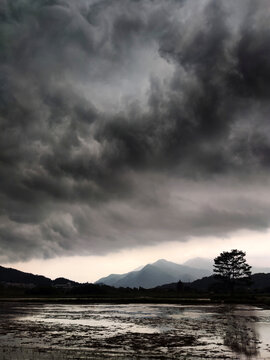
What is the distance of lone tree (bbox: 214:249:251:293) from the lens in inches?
4200

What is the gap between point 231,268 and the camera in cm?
10838

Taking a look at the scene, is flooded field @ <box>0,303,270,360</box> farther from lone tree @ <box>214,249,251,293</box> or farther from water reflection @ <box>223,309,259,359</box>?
lone tree @ <box>214,249,251,293</box>

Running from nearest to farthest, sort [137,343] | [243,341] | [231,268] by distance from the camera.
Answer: [137,343], [243,341], [231,268]

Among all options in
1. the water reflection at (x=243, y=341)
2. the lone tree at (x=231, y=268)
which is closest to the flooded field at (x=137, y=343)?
the water reflection at (x=243, y=341)

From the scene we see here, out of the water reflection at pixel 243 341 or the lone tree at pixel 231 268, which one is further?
the lone tree at pixel 231 268

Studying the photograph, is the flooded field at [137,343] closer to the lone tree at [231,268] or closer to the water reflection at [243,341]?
the water reflection at [243,341]

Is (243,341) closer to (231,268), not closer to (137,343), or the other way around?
(137,343)

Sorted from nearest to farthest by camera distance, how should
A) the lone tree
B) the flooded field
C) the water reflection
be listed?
the flooded field
the water reflection
the lone tree

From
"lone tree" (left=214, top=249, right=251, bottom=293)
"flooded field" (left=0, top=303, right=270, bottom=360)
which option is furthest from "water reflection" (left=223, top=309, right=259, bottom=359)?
"lone tree" (left=214, top=249, right=251, bottom=293)

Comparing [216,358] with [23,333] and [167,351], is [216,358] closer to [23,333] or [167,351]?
[167,351]

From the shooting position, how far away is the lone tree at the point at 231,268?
350 ft

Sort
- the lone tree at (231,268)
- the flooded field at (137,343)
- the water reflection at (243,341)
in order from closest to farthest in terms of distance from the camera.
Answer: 1. the flooded field at (137,343)
2. the water reflection at (243,341)
3. the lone tree at (231,268)

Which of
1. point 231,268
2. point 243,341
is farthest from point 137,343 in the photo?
point 231,268

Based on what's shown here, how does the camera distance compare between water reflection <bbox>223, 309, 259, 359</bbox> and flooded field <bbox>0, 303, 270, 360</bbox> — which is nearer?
flooded field <bbox>0, 303, 270, 360</bbox>
